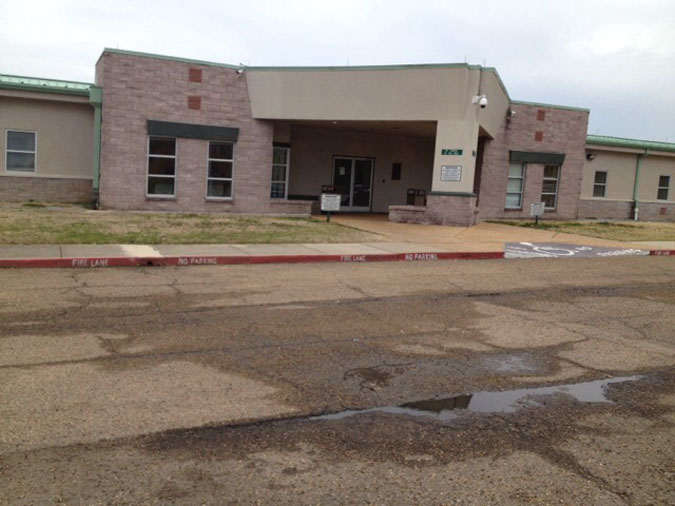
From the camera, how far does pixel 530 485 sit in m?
4.02

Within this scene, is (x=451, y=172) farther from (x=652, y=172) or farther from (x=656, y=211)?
(x=656, y=211)

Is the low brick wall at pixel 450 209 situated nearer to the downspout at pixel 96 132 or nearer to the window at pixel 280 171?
the window at pixel 280 171

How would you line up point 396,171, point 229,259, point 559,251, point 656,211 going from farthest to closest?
point 656,211
point 396,171
point 559,251
point 229,259

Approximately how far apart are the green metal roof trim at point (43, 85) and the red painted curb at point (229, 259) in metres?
13.9

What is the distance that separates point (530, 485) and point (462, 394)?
1.69 metres

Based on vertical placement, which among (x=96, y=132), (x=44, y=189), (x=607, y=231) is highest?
(x=96, y=132)

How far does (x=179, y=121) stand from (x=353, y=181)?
31.1 ft

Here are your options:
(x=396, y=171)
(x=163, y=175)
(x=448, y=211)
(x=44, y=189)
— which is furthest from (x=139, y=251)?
(x=396, y=171)

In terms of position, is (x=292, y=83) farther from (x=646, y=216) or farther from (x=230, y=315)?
(x=646, y=216)

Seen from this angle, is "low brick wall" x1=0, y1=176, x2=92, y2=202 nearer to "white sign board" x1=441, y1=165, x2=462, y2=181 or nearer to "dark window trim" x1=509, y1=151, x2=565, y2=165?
"white sign board" x1=441, y1=165, x2=462, y2=181

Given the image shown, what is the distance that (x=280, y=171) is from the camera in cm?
2770

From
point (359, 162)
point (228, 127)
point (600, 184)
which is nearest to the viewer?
point (228, 127)

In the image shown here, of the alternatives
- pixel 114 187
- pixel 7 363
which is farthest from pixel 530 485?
pixel 114 187

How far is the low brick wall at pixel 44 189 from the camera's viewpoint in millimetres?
24156
